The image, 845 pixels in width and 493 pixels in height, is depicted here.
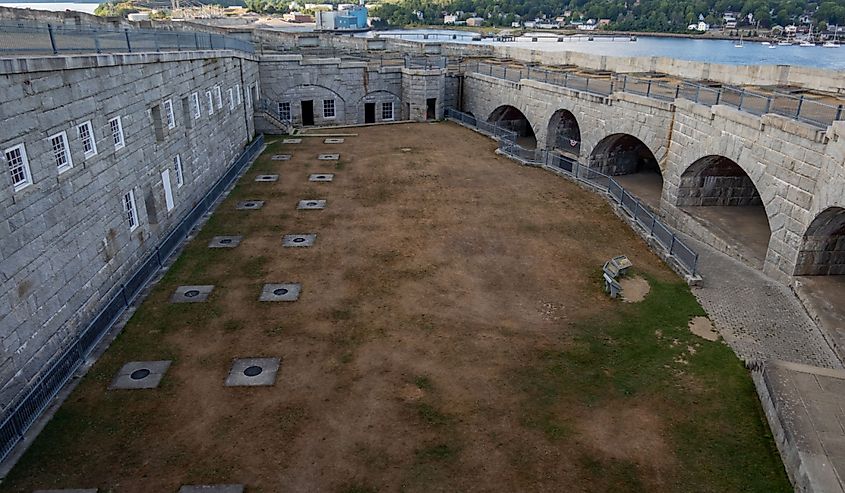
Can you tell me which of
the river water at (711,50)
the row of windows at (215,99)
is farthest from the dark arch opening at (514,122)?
the river water at (711,50)

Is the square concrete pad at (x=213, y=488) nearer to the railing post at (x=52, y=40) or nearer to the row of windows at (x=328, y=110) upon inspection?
the railing post at (x=52, y=40)

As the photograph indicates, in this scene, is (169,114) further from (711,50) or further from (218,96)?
(711,50)

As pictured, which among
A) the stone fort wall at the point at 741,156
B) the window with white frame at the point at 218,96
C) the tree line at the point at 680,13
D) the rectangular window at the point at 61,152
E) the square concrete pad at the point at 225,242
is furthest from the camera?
the tree line at the point at 680,13

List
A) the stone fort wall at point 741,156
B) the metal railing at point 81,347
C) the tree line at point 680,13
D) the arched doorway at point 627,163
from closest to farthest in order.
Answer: the metal railing at point 81,347 < the stone fort wall at point 741,156 < the arched doorway at point 627,163 < the tree line at point 680,13

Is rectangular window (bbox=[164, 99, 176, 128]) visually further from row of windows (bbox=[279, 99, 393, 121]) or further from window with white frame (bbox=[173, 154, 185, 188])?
row of windows (bbox=[279, 99, 393, 121])

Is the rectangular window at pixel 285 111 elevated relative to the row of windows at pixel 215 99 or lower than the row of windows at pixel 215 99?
lower

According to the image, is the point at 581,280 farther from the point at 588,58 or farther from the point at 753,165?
the point at 588,58

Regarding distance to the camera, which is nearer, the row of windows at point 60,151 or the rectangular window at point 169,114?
the row of windows at point 60,151

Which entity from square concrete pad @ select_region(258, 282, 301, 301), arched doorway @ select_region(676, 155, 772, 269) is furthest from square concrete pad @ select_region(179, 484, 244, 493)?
arched doorway @ select_region(676, 155, 772, 269)

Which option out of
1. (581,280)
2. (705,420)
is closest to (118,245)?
(581,280)
